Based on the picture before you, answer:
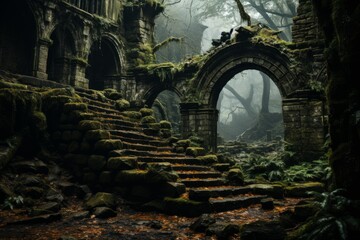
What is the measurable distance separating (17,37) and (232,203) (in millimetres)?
13772

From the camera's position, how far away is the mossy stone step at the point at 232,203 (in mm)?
6793

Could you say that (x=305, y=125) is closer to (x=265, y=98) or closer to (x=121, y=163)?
(x=121, y=163)

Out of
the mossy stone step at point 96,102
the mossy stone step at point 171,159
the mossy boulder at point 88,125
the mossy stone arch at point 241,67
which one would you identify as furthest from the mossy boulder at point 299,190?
the mossy stone step at point 96,102

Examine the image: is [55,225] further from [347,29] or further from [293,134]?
[293,134]

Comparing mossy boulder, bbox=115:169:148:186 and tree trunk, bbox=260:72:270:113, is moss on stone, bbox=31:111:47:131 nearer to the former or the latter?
mossy boulder, bbox=115:169:148:186

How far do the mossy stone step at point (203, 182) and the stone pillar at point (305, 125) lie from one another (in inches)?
257

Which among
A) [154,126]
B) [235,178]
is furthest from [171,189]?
[154,126]

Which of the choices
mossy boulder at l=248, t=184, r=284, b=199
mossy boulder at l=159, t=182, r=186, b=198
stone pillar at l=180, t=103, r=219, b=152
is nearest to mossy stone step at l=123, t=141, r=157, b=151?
mossy boulder at l=159, t=182, r=186, b=198

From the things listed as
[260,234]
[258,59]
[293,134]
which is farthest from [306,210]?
[258,59]

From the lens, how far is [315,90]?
1363 cm

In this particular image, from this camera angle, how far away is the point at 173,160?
9773 mm

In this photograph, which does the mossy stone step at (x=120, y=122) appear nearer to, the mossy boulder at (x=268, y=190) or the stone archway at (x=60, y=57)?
the mossy boulder at (x=268, y=190)

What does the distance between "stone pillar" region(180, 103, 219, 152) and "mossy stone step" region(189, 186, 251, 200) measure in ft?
26.0

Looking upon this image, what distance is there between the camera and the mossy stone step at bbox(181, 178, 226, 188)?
8.15 metres
